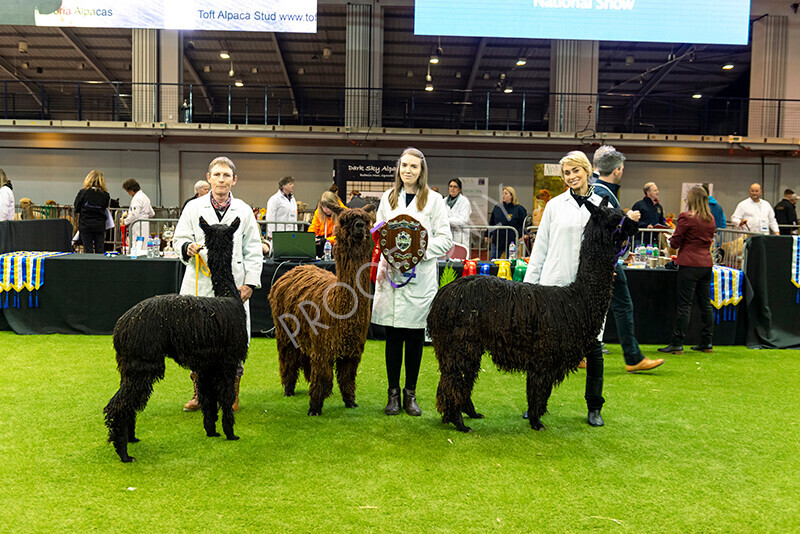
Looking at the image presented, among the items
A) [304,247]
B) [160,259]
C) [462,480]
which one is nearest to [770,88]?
[304,247]

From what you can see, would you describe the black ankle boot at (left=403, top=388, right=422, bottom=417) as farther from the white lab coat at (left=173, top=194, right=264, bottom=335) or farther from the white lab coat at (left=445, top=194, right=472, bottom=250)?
the white lab coat at (left=445, top=194, right=472, bottom=250)

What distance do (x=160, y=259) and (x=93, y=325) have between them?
99 cm

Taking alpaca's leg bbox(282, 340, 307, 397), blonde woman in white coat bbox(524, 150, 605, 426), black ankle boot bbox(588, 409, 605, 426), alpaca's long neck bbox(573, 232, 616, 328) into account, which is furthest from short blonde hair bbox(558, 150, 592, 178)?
alpaca's leg bbox(282, 340, 307, 397)

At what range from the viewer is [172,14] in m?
11.2

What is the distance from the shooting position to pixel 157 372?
129 inches

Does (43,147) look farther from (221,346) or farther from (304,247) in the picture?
(221,346)

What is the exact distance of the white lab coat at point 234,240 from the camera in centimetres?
394

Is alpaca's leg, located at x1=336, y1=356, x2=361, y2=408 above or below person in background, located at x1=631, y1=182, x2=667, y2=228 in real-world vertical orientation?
below

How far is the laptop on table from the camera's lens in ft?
21.9

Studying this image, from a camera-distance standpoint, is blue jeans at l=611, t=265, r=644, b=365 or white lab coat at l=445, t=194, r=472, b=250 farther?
white lab coat at l=445, t=194, r=472, b=250

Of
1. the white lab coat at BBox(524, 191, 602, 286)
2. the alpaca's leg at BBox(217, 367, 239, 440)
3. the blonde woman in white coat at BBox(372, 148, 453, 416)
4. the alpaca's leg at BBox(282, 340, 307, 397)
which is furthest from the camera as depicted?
the alpaca's leg at BBox(282, 340, 307, 397)

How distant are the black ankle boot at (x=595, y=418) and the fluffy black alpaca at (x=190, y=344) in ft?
7.33

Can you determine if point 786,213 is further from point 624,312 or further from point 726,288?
point 624,312

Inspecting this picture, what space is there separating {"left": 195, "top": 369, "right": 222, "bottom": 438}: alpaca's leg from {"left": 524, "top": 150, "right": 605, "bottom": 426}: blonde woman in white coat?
6.65ft
